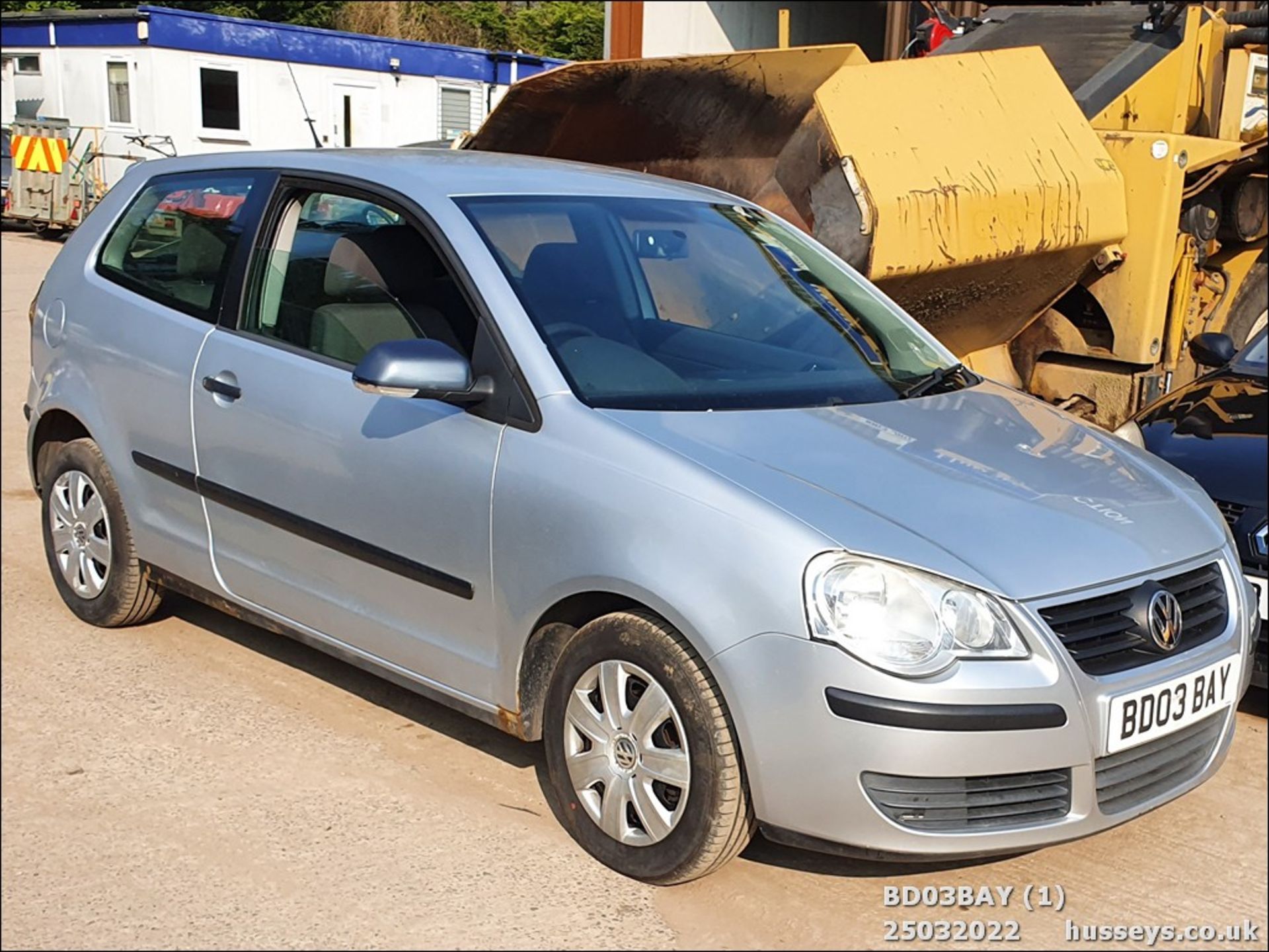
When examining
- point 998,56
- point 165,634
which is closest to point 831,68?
point 998,56

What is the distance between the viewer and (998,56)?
21.5 feet

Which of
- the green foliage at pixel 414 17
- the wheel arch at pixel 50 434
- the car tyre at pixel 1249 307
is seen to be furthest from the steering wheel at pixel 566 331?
the car tyre at pixel 1249 307

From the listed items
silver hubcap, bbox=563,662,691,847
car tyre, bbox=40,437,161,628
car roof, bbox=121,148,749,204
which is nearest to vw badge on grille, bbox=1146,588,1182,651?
silver hubcap, bbox=563,662,691,847

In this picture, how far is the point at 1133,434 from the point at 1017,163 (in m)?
1.76

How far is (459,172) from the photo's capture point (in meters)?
4.06

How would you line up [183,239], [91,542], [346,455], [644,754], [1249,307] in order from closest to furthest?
[644,754] → [346,455] → [183,239] → [91,542] → [1249,307]

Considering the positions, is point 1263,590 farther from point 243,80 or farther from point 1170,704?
point 243,80

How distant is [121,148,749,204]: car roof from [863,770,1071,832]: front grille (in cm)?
198

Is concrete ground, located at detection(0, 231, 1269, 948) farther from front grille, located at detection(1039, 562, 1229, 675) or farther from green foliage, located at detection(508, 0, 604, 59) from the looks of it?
green foliage, located at detection(508, 0, 604, 59)

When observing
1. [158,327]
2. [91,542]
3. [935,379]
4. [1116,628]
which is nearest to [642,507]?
[1116,628]

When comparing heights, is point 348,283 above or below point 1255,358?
above

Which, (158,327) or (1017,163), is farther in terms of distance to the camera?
(1017,163)

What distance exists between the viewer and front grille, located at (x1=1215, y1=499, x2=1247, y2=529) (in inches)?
170

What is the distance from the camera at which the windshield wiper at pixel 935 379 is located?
3855 mm
